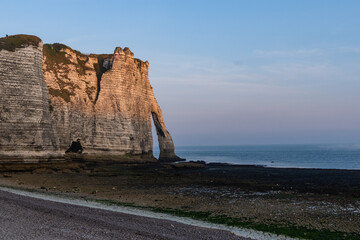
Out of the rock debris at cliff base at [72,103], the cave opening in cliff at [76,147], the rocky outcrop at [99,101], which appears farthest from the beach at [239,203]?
the rocky outcrop at [99,101]

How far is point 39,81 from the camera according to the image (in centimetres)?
4247

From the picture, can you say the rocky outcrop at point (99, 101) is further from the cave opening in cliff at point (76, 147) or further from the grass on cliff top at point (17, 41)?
the grass on cliff top at point (17, 41)

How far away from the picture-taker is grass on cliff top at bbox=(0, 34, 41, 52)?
40.8m

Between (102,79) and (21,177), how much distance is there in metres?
31.9

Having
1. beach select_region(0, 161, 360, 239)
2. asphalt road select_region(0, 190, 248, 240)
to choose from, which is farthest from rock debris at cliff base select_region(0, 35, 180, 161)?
asphalt road select_region(0, 190, 248, 240)

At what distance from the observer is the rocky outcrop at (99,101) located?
54000mm

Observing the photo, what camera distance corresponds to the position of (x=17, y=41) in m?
41.7

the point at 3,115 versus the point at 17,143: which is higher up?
the point at 3,115

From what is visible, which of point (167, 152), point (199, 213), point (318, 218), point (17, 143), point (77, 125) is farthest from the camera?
point (167, 152)

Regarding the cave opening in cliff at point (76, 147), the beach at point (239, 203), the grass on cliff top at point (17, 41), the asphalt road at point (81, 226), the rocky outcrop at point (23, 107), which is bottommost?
the beach at point (239, 203)

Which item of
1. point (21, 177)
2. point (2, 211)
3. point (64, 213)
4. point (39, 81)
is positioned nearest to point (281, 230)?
point (64, 213)

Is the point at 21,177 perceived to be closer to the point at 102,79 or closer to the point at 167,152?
the point at 102,79

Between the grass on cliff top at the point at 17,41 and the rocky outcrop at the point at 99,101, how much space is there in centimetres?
1050

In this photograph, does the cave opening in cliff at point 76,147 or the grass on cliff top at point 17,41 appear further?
the cave opening in cliff at point 76,147
